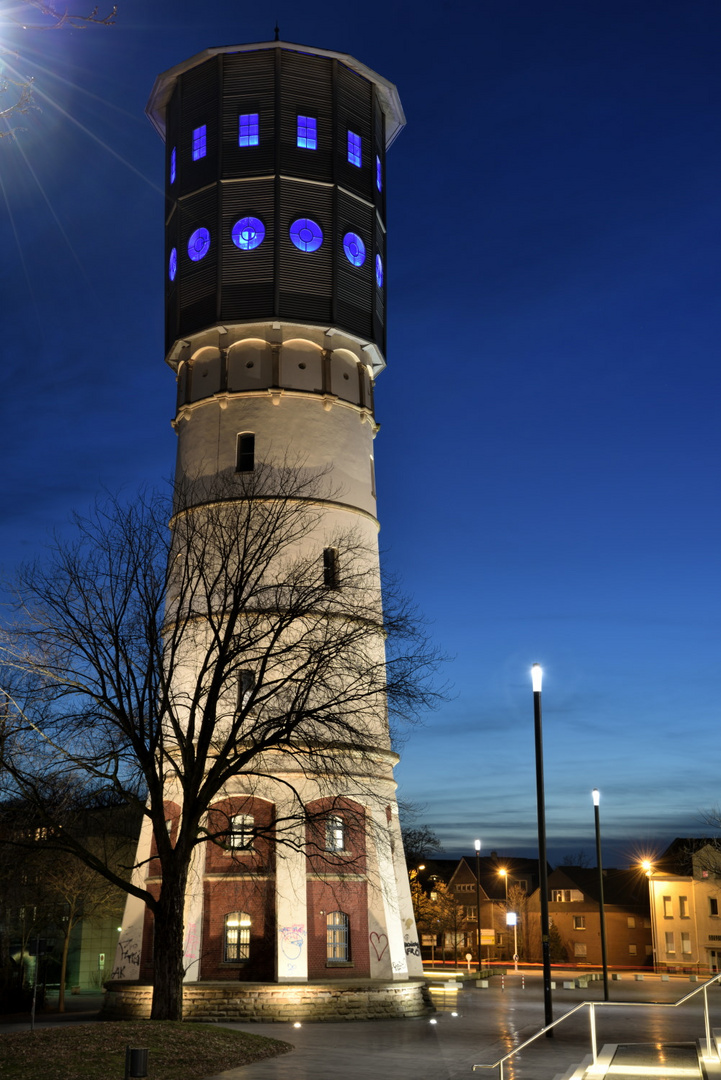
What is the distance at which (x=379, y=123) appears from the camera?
1697 inches

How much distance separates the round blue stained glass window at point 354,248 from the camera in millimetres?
39125

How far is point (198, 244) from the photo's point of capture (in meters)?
39.1

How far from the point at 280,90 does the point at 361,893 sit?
28.0m

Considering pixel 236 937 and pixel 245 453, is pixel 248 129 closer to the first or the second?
pixel 245 453

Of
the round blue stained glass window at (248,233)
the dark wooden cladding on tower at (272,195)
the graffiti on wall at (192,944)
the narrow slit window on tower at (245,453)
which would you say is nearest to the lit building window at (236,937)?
the graffiti on wall at (192,944)

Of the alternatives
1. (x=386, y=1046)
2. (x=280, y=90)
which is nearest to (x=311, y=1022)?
(x=386, y=1046)

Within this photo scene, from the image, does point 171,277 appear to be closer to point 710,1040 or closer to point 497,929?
point 710,1040

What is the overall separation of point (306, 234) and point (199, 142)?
6.11m

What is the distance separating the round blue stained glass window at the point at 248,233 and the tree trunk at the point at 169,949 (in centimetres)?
2231

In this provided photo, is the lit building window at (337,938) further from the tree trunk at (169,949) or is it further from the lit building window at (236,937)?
the tree trunk at (169,949)

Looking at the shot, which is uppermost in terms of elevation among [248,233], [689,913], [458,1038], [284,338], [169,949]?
[248,233]

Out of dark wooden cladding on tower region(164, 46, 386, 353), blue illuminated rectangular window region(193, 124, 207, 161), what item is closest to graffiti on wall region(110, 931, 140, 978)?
dark wooden cladding on tower region(164, 46, 386, 353)

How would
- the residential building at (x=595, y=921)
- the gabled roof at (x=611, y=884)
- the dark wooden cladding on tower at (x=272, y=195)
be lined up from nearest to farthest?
the dark wooden cladding on tower at (x=272, y=195)
the residential building at (x=595, y=921)
the gabled roof at (x=611, y=884)

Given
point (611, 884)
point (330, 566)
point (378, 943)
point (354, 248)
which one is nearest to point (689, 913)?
point (611, 884)
